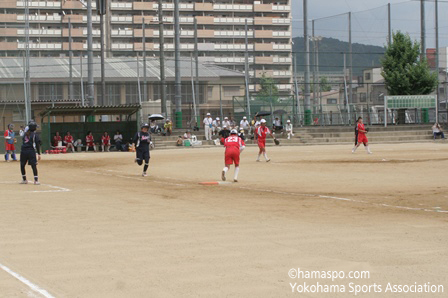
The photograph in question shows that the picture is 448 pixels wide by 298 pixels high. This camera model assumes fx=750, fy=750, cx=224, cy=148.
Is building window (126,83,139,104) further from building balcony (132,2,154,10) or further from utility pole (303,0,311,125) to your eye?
building balcony (132,2,154,10)

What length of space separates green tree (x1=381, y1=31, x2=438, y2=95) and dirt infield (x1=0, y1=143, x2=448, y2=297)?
3662 cm

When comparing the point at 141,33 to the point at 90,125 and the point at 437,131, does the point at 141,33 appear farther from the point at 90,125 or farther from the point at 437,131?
the point at 437,131

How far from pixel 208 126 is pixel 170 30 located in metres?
48.4

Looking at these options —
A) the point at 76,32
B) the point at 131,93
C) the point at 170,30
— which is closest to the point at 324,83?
the point at 131,93

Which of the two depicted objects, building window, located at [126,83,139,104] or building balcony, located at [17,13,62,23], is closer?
building window, located at [126,83,139,104]

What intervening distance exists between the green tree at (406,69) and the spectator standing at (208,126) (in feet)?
53.1

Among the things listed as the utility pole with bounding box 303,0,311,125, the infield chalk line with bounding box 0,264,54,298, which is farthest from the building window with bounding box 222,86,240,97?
the infield chalk line with bounding box 0,264,54,298

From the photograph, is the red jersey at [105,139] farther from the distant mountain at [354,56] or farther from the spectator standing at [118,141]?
the distant mountain at [354,56]

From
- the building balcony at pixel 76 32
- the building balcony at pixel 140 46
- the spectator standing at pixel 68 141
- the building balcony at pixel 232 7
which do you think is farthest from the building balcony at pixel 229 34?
the spectator standing at pixel 68 141

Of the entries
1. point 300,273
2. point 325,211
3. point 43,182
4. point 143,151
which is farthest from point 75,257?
point 143,151

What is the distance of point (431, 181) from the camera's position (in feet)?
65.6

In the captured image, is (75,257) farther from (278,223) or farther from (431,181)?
(431,181)

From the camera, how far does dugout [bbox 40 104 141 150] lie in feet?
140

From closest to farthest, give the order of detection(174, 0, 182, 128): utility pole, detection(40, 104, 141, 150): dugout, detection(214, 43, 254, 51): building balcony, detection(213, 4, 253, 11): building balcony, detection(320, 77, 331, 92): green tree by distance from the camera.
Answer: detection(40, 104, 141, 150): dugout
detection(174, 0, 182, 128): utility pole
detection(320, 77, 331, 92): green tree
detection(214, 43, 254, 51): building balcony
detection(213, 4, 253, 11): building balcony
